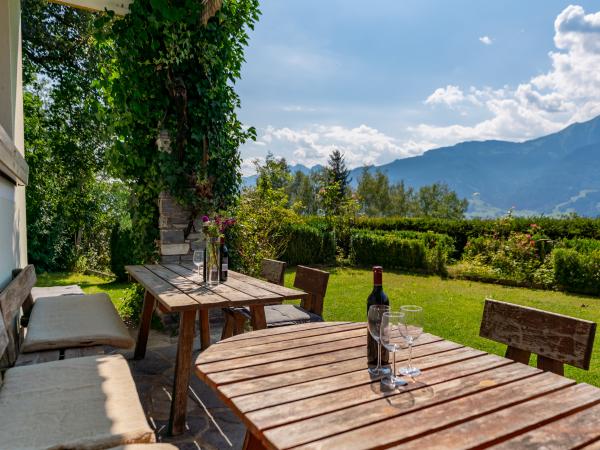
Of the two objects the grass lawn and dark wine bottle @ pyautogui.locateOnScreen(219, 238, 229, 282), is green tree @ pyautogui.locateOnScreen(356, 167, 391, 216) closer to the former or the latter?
the grass lawn

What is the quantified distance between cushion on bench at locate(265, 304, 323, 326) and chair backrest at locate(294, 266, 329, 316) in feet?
0.21

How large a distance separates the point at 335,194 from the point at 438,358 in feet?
31.9

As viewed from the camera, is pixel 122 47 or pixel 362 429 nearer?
pixel 362 429

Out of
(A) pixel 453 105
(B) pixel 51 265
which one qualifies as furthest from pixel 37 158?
(A) pixel 453 105

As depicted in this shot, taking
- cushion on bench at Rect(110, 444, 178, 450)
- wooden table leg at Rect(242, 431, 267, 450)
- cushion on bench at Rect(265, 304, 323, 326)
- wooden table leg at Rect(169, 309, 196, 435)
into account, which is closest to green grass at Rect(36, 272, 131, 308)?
cushion on bench at Rect(265, 304, 323, 326)

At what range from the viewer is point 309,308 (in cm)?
337

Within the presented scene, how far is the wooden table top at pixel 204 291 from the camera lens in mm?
2419

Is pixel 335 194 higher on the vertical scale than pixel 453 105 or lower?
lower

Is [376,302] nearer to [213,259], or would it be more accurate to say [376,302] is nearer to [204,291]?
[204,291]

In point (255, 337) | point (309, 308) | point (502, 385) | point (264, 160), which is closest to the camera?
point (502, 385)

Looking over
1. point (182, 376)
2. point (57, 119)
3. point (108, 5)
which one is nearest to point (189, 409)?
point (182, 376)

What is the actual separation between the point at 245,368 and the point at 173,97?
3.59 meters

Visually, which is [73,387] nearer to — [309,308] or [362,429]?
[362,429]

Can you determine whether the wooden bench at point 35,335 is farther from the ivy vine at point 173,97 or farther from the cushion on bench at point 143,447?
the ivy vine at point 173,97
